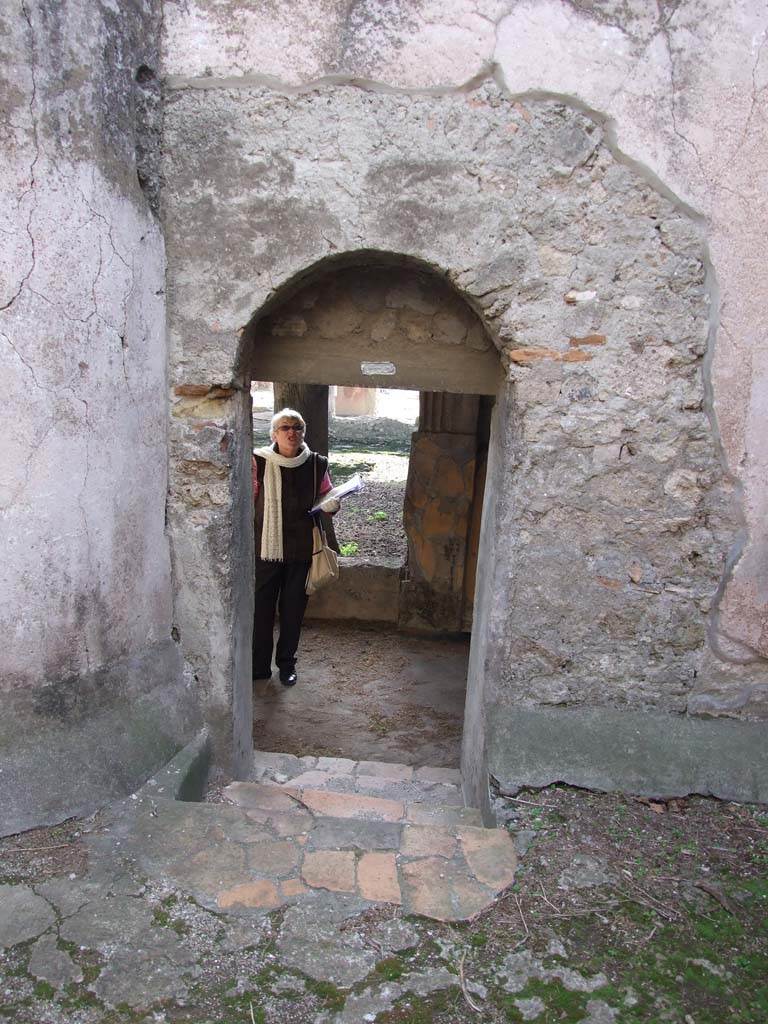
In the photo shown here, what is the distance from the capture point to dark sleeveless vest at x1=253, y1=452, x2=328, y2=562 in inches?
185

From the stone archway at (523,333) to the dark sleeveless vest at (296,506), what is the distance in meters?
1.66

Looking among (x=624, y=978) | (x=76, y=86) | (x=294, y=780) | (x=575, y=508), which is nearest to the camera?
(x=624, y=978)

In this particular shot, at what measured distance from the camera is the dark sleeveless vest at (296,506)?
15.5ft

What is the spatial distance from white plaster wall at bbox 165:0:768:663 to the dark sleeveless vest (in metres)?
2.48

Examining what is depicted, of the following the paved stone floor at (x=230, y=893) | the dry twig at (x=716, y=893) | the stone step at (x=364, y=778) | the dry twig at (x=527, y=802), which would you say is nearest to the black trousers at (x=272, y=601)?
the stone step at (x=364, y=778)

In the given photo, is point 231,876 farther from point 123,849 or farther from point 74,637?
point 74,637

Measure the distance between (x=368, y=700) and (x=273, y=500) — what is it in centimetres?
163

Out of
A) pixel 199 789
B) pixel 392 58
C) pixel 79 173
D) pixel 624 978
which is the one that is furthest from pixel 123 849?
pixel 392 58

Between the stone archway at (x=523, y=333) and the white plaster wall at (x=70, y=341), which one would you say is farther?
the stone archway at (x=523, y=333)

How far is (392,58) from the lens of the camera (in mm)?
2557

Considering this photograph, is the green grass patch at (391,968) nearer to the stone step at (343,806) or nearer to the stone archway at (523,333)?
the stone step at (343,806)

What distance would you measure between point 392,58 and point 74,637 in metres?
2.31

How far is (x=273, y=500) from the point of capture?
468cm

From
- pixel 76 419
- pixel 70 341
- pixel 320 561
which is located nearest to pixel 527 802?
pixel 76 419
